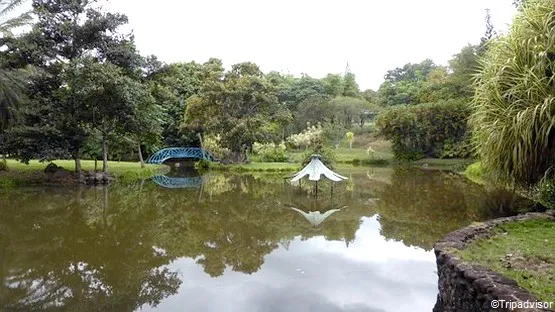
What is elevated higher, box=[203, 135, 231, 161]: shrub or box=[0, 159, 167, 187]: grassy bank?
box=[203, 135, 231, 161]: shrub

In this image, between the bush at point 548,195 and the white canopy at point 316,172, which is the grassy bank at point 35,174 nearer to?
the white canopy at point 316,172

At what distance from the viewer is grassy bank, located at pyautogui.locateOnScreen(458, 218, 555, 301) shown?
144 inches

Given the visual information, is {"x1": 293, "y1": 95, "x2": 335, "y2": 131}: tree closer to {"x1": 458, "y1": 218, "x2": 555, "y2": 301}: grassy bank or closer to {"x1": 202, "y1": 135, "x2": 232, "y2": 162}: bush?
{"x1": 202, "y1": 135, "x2": 232, "y2": 162}: bush

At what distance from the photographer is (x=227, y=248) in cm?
776

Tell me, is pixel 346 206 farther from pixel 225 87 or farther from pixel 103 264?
pixel 225 87

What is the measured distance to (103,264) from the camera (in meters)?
6.60

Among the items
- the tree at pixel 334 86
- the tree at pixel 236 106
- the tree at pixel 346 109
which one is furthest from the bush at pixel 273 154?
the tree at pixel 334 86

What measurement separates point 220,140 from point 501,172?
19.4 meters

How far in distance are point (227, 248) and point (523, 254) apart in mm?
4831

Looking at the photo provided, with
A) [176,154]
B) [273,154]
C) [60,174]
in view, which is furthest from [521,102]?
[176,154]

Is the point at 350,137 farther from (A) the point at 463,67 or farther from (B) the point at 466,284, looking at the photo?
(B) the point at 466,284

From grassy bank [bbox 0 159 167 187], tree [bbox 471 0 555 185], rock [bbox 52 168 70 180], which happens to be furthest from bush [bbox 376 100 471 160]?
tree [bbox 471 0 555 185]

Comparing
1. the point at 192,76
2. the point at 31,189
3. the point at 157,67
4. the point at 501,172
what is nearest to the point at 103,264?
the point at 501,172

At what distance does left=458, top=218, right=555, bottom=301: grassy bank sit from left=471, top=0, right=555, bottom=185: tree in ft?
2.96
